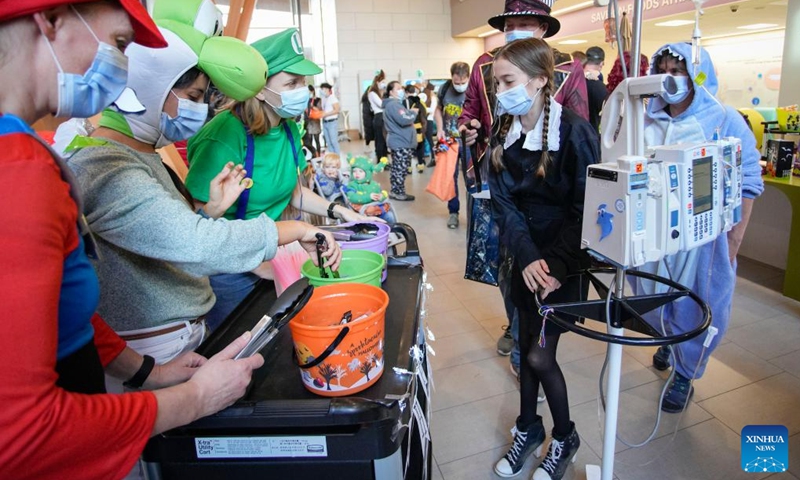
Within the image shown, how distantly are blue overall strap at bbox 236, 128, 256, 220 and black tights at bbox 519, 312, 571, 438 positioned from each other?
1.00 m

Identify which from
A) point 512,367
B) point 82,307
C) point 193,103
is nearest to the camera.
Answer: point 82,307

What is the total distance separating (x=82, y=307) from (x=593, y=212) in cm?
99

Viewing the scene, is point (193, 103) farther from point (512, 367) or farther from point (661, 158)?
point (512, 367)

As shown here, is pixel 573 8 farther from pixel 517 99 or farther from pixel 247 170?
pixel 247 170

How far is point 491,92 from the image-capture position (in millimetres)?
2438

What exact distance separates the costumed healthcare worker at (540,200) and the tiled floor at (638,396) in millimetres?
336

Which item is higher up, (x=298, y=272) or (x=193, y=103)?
(x=193, y=103)

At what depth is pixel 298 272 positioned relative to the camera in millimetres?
1479

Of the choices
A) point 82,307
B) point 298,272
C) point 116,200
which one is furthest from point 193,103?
point 82,307

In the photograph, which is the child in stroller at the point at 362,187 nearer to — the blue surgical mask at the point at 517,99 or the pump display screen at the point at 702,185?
the blue surgical mask at the point at 517,99

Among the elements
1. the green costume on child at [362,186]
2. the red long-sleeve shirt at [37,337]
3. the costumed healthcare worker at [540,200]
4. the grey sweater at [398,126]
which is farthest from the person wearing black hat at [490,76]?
the grey sweater at [398,126]

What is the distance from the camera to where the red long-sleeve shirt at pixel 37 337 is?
1.81 feet

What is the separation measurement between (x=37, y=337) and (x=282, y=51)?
4.46ft

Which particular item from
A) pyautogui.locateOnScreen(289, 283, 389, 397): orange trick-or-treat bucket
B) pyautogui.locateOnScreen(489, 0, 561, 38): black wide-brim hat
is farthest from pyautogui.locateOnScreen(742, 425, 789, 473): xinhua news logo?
pyautogui.locateOnScreen(489, 0, 561, 38): black wide-brim hat
